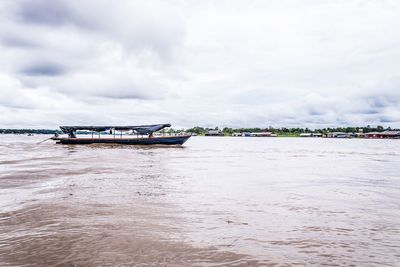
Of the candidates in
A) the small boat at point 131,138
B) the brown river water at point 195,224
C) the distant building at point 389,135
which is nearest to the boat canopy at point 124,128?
the small boat at point 131,138

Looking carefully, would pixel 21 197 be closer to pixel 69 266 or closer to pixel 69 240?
pixel 69 240

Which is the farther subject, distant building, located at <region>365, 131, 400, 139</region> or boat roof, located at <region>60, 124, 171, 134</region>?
distant building, located at <region>365, 131, 400, 139</region>

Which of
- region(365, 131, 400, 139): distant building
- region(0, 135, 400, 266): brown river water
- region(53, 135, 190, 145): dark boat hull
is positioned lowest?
region(0, 135, 400, 266): brown river water

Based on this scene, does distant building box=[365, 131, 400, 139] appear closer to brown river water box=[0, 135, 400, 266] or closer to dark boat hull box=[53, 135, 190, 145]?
dark boat hull box=[53, 135, 190, 145]

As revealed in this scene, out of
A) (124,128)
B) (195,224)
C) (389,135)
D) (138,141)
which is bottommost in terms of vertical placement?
(195,224)

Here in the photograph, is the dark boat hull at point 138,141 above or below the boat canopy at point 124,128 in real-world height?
below

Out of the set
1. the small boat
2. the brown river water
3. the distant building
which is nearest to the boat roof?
the small boat

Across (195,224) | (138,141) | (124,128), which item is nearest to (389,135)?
(138,141)

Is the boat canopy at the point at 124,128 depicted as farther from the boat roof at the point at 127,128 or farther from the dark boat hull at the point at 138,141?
the dark boat hull at the point at 138,141

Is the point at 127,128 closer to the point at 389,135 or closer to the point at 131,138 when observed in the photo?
the point at 131,138

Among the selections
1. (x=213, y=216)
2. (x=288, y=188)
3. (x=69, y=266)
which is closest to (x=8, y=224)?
(x=69, y=266)

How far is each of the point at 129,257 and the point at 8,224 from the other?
179 inches

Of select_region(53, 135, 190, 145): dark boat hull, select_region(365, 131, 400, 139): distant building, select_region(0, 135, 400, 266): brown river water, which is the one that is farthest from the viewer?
select_region(365, 131, 400, 139): distant building

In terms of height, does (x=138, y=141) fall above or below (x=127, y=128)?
below
